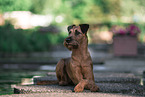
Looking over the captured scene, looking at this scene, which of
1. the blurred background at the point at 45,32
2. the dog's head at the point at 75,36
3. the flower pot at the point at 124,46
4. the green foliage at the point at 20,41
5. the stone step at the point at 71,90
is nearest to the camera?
the dog's head at the point at 75,36

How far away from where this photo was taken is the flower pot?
54.2 feet

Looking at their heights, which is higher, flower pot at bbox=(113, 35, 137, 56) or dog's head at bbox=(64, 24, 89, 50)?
dog's head at bbox=(64, 24, 89, 50)

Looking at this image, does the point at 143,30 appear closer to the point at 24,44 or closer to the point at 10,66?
the point at 24,44

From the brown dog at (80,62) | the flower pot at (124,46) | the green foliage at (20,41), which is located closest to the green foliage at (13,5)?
the green foliage at (20,41)

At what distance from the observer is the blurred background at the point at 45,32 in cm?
1295

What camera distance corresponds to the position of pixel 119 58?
16281mm

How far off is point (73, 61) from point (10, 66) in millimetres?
8284

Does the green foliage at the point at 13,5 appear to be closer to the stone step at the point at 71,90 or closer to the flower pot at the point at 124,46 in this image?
the flower pot at the point at 124,46

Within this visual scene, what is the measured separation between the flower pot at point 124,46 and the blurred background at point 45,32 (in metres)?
0.47

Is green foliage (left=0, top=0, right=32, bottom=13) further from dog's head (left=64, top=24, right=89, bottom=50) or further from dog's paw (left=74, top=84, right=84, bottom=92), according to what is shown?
dog's paw (left=74, top=84, right=84, bottom=92)

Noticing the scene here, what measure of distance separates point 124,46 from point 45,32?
11975mm

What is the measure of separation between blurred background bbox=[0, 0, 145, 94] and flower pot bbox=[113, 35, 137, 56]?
18.4 inches

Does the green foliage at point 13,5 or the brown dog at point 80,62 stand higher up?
the green foliage at point 13,5

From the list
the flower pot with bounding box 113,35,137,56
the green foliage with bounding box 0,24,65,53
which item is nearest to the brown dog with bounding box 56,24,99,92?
the flower pot with bounding box 113,35,137,56
